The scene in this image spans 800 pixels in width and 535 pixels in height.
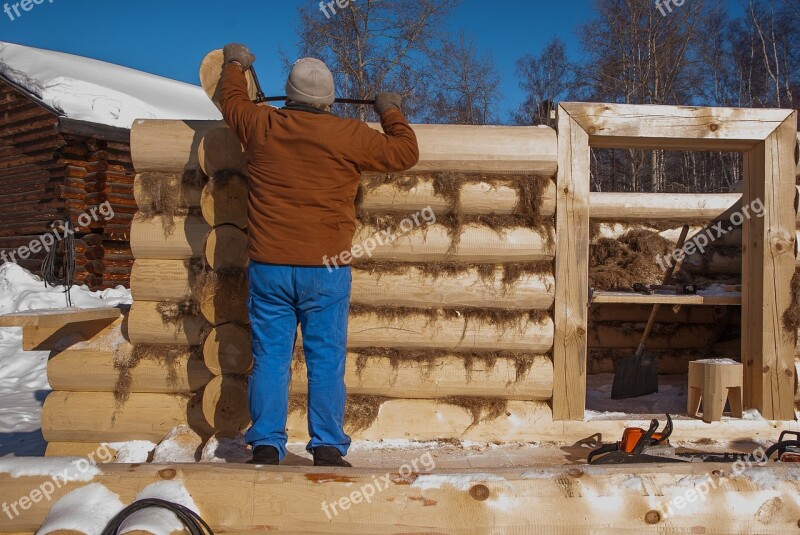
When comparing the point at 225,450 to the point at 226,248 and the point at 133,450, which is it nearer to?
the point at 133,450

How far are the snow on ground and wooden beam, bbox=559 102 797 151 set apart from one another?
5219mm

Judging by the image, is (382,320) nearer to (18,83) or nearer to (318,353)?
(318,353)

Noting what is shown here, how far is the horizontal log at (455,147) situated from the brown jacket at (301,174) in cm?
84

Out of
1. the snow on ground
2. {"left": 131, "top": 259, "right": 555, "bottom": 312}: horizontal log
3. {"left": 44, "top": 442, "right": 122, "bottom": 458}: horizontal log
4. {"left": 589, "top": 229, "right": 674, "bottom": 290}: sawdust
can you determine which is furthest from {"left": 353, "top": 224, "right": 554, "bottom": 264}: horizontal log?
the snow on ground

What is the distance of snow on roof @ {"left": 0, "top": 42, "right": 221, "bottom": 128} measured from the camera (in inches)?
495

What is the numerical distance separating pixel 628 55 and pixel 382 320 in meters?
18.6

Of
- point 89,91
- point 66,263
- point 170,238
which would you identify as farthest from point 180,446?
point 89,91

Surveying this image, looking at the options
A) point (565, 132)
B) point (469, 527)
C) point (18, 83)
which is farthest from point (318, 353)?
point (18, 83)

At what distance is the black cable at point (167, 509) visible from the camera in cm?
232

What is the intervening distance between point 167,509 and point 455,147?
112 inches

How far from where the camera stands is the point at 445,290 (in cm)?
420

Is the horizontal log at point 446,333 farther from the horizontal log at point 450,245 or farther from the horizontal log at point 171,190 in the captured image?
the horizontal log at point 171,190

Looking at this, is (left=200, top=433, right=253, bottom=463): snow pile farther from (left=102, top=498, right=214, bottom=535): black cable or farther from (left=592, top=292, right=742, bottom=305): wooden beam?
(left=592, top=292, right=742, bottom=305): wooden beam

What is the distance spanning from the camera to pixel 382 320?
4203 mm
